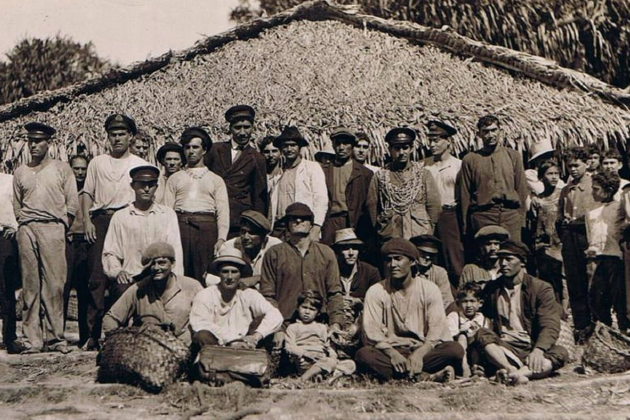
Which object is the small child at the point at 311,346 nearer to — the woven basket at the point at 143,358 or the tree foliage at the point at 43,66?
the woven basket at the point at 143,358

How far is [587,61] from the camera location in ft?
59.0

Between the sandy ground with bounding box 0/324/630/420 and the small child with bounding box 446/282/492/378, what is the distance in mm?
613

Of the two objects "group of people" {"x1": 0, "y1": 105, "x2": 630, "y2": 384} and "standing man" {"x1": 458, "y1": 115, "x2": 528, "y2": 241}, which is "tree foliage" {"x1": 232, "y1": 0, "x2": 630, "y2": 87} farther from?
"standing man" {"x1": 458, "y1": 115, "x2": 528, "y2": 241}

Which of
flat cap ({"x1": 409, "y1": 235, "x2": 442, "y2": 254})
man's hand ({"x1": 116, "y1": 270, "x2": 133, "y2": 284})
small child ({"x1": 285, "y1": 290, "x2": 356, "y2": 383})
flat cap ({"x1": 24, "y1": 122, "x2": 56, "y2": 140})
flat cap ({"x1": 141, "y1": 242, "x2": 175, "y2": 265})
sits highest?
flat cap ({"x1": 24, "y1": 122, "x2": 56, "y2": 140})

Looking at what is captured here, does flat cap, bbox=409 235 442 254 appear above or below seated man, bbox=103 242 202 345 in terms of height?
above

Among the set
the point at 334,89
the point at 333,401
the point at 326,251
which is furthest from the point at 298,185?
the point at 334,89

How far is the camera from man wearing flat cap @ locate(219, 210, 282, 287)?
26.0 ft

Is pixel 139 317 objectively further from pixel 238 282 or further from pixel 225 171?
pixel 225 171

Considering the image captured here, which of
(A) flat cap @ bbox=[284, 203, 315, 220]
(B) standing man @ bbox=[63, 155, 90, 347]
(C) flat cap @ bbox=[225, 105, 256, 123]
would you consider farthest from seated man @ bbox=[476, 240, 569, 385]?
(B) standing man @ bbox=[63, 155, 90, 347]

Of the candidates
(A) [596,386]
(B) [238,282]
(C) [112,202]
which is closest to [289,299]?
(B) [238,282]

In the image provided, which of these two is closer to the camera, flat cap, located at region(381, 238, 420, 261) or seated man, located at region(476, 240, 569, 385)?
seated man, located at region(476, 240, 569, 385)

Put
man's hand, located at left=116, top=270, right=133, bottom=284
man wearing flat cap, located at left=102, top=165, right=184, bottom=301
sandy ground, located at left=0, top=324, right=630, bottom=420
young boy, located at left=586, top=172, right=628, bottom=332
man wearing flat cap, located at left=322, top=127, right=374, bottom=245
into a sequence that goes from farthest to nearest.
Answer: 1. man wearing flat cap, located at left=322, top=127, right=374, bottom=245
2. young boy, located at left=586, top=172, right=628, bottom=332
3. man wearing flat cap, located at left=102, top=165, right=184, bottom=301
4. man's hand, located at left=116, top=270, right=133, bottom=284
5. sandy ground, located at left=0, top=324, right=630, bottom=420

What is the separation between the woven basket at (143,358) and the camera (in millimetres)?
6621

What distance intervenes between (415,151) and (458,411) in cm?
464
